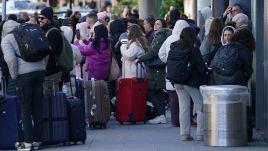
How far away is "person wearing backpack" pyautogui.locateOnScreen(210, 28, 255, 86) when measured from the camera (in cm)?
1476

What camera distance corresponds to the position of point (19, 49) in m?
14.0

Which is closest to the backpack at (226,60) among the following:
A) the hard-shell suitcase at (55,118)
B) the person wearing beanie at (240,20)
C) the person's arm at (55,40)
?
the person wearing beanie at (240,20)

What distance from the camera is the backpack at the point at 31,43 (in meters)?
14.0

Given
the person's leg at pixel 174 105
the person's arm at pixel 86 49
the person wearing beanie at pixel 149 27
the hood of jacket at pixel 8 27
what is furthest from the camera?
the person wearing beanie at pixel 149 27

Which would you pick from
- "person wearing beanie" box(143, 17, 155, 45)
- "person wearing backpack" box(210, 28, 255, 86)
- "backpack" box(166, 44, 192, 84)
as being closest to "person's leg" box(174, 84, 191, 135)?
"backpack" box(166, 44, 192, 84)

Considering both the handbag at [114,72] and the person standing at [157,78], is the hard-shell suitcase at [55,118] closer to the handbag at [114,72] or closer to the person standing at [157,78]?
the person standing at [157,78]

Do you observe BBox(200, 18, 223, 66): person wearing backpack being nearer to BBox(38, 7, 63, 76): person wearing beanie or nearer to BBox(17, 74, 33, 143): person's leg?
BBox(38, 7, 63, 76): person wearing beanie

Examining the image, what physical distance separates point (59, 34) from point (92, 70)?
10.1ft

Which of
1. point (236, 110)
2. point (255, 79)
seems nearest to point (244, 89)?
point (236, 110)

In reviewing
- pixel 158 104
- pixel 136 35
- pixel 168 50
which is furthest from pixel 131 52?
pixel 168 50

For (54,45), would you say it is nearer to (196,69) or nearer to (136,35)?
(196,69)

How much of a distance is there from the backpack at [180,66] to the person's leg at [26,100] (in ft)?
6.94

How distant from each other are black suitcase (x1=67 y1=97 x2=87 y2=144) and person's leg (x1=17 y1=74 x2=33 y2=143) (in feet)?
2.80

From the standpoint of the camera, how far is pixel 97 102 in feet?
57.2
